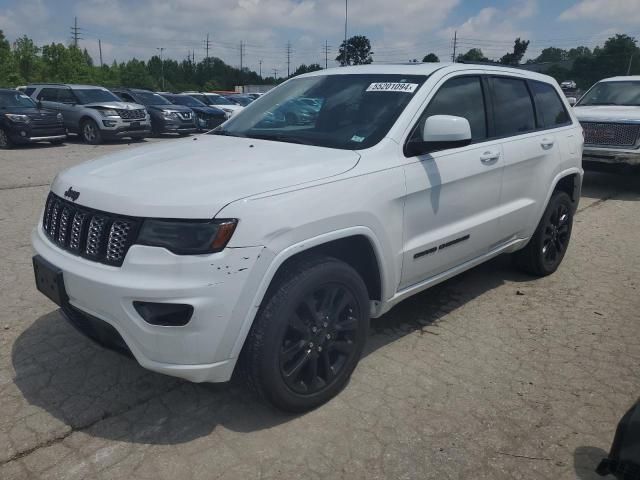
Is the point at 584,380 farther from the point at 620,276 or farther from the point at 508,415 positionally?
the point at 620,276

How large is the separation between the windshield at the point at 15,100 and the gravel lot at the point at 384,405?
11858 mm

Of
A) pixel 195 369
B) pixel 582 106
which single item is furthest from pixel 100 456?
pixel 582 106

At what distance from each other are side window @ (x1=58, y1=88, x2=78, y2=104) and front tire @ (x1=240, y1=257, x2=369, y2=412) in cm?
1552

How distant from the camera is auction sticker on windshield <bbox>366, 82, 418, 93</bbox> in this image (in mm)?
3391

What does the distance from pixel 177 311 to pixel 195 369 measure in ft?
0.95

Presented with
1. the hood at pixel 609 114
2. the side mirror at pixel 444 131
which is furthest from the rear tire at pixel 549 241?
the hood at pixel 609 114

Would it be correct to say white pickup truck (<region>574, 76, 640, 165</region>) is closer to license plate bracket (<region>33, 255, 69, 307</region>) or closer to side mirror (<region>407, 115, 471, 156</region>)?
side mirror (<region>407, 115, 471, 156</region>)

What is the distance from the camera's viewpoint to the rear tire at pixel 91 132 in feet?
50.1

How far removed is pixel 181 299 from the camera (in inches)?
90.2

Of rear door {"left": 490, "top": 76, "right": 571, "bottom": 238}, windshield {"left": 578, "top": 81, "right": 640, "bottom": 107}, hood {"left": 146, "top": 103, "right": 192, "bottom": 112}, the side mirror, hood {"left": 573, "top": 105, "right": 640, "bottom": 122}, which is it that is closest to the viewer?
the side mirror

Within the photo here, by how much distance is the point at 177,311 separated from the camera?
91.7 inches

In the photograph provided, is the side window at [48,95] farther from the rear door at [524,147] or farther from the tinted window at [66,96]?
the rear door at [524,147]

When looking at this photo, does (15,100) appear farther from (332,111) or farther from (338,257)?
(338,257)

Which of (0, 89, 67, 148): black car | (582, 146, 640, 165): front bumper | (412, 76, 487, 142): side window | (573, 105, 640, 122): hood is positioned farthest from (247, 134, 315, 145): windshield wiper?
(0, 89, 67, 148): black car
